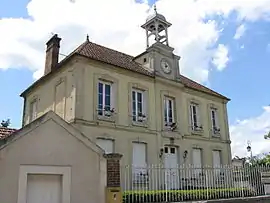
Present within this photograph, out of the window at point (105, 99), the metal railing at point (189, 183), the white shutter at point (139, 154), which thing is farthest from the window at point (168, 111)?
the metal railing at point (189, 183)

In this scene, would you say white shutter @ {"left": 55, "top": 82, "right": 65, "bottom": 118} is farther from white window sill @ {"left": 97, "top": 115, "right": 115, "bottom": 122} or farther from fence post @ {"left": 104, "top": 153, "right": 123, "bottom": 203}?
fence post @ {"left": 104, "top": 153, "right": 123, "bottom": 203}

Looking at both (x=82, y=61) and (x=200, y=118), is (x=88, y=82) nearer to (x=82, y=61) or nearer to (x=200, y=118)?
(x=82, y=61)

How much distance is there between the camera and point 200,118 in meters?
20.1

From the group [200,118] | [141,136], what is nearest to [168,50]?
[200,118]

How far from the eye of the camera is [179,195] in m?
11.5

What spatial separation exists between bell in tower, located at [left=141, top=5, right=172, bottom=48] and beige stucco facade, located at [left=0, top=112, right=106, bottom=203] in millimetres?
11662

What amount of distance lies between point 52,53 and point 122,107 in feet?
17.1

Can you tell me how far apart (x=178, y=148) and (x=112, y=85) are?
541 centimetres

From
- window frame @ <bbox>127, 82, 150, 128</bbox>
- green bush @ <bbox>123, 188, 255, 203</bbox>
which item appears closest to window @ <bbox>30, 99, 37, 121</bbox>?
window frame @ <bbox>127, 82, 150, 128</bbox>

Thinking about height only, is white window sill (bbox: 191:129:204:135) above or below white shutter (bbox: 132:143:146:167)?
above

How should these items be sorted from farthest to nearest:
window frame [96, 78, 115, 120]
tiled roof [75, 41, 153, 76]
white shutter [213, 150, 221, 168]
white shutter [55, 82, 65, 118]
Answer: white shutter [213, 150, 221, 168]
tiled roof [75, 41, 153, 76]
white shutter [55, 82, 65, 118]
window frame [96, 78, 115, 120]

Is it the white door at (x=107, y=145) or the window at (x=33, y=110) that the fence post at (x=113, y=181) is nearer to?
the white door at (x=107, y=145)

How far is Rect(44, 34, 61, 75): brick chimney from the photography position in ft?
56.8

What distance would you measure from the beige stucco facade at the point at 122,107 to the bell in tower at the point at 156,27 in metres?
2.98
